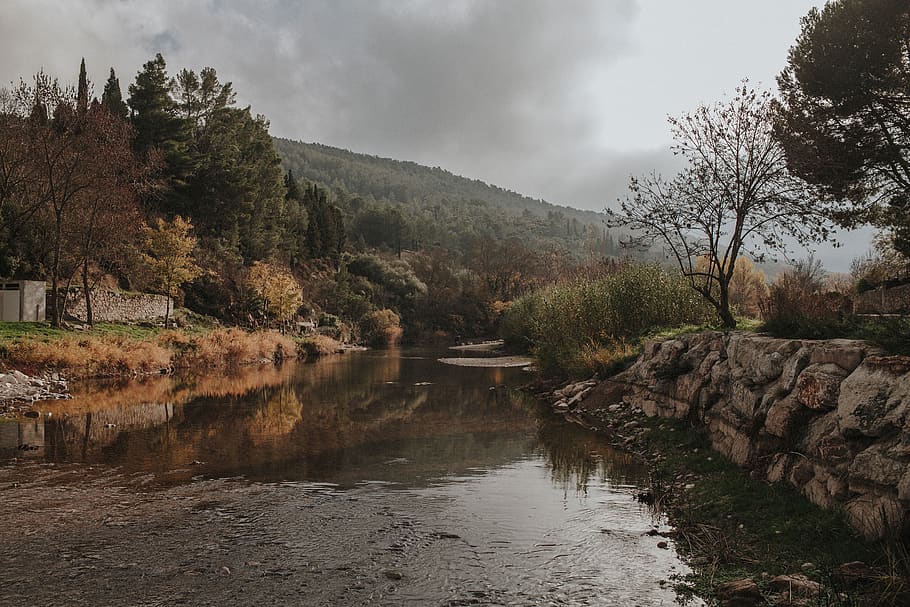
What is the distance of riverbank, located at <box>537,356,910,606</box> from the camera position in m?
4.59

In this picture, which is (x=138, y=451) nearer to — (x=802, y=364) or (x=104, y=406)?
(x=104, y=406)

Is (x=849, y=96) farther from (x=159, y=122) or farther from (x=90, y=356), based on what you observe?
(x=159, y=122)

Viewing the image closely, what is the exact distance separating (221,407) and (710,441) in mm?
12958

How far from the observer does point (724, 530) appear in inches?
259

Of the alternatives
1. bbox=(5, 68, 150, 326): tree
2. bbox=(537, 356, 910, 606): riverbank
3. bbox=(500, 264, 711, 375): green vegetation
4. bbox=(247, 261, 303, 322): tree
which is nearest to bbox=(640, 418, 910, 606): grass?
bbox=(537, 356, 910, 606): riverbank

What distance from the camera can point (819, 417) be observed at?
637 cm

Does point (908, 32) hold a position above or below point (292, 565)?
above

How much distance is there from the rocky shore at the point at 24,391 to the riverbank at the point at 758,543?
48.2 ft

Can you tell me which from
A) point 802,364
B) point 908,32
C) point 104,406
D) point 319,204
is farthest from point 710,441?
point 319,204

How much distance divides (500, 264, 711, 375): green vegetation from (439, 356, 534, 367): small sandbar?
425 inches

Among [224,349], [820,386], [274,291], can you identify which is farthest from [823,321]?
[274,291]

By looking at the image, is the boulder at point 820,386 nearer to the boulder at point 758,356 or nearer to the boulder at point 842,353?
the boulder at point 842,353

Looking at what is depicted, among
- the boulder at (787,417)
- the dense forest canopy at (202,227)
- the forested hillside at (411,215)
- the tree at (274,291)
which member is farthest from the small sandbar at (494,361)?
the forested hillside at (411,215)

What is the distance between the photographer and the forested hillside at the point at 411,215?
9931 centimetres
